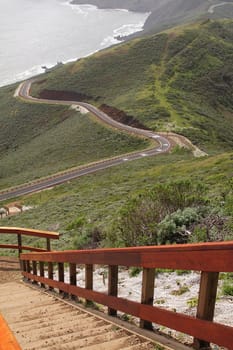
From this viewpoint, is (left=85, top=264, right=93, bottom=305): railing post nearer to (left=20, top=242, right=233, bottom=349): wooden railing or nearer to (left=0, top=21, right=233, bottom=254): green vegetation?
(left=20, top=242, right=233, bottom=349): wooden railing

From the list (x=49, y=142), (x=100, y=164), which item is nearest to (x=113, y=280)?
(x=100, y=164)

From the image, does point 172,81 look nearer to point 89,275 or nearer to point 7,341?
point 89,275

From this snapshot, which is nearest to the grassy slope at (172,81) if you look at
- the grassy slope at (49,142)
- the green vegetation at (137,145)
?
the green vegetation at (137,145)

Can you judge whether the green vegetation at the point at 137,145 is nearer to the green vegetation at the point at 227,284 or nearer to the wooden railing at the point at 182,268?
the green vegetation at the point at 227,284

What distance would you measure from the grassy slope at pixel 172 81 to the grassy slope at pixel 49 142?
6.03m

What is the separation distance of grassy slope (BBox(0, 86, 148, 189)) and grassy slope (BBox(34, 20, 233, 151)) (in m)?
6.03

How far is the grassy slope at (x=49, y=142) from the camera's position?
52531 mm

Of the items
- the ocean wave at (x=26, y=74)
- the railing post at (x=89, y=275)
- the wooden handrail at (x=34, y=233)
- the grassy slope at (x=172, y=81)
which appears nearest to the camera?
the railing post at (x=89, y=275)

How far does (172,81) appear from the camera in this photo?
7769 centimetres

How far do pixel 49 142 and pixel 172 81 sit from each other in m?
26.8

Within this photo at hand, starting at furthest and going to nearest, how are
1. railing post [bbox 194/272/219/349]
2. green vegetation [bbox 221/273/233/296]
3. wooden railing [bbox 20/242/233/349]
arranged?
green vegetation [bbox 221/273/233/296], railing post [bbox 194/272/219/349], wooden railing [bbox 20/242/233/349]

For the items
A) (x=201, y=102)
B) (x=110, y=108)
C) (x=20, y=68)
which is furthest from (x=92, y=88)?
(x=20, y=68)

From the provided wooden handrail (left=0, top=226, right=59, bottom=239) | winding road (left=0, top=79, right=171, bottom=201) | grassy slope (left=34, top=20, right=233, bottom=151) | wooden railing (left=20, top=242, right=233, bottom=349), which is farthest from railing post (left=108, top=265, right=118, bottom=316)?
grassy slope (left=34, top=20, right=233, bottom=151)

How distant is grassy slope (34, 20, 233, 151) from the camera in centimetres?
6125
